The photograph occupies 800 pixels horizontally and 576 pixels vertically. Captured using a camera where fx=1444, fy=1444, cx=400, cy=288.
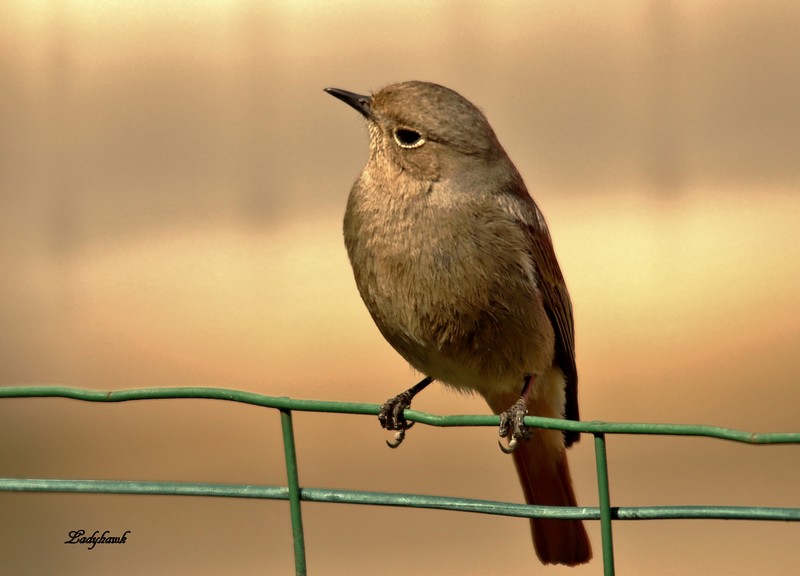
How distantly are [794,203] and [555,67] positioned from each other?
1.63 metres

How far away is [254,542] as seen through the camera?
7.13 metres

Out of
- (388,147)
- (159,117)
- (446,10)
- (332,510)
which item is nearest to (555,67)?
(446,10)

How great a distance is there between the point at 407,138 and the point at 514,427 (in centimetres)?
93

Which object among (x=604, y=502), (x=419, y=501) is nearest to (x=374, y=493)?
(x=419, y=501)

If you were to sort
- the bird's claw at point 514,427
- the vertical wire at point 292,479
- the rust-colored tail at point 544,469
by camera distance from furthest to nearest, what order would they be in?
the rust-colored tail at point 544,469 < the bird's claw at point 514,427 < the vertical wire at point 292,479

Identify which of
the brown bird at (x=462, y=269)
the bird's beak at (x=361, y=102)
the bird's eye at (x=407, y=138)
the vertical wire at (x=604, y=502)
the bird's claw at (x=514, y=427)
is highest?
the bird's beak at (x=361, y=102)

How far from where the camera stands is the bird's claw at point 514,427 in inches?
156

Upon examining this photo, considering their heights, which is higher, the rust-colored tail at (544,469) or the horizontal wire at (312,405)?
the horizontal wire at (312,405)

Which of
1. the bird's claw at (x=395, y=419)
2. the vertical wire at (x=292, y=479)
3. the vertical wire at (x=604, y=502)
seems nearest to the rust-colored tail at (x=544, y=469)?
the bird's claw at (x=395, y=419)

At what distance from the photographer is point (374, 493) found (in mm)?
2746

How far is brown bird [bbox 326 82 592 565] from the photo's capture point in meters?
3.99

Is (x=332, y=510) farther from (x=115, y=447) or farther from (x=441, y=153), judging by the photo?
(x=441, y=153)

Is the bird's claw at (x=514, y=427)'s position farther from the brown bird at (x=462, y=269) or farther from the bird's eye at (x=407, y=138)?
the bird's eye at (x=407, y=138)

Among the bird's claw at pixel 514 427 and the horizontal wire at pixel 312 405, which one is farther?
the bird's claw at pixel 514 427
